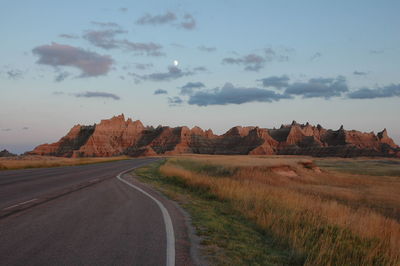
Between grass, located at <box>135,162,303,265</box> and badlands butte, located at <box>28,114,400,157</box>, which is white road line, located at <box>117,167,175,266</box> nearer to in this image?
grass, located at <box>135,162,303,265</box>

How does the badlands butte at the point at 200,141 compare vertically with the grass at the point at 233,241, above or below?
above

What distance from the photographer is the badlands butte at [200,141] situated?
15462 cm

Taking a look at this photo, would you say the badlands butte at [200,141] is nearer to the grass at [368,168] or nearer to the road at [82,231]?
the grass at [368,168]

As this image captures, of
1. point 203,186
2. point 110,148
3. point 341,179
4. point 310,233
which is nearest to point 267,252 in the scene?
point 310,233

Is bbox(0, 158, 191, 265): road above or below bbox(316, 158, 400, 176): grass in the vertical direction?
above

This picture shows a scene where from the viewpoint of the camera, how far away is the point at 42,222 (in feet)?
27.4

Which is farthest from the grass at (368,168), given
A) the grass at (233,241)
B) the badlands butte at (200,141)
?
the badlands butte at (200,141)

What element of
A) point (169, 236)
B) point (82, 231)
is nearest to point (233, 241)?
point (169, 236)

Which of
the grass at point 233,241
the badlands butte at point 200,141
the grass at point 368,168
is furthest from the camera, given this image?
the badlands butte at point 200,141

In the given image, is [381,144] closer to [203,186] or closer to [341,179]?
[341,179]

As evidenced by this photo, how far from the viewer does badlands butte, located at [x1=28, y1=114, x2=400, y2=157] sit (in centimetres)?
15462

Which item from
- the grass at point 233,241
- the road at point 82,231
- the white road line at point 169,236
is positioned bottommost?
the grass at point 233,241

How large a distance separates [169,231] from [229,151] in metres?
168

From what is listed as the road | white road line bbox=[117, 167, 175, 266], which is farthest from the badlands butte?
white road line bbox=[117, 167, 175, 266]
